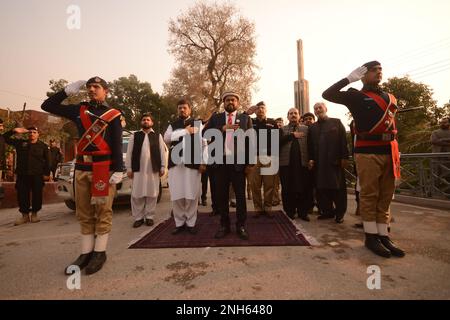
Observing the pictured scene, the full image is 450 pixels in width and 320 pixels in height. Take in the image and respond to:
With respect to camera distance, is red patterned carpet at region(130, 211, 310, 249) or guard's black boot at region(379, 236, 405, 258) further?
red patterned carpet at region(130, 211, 310, 249)

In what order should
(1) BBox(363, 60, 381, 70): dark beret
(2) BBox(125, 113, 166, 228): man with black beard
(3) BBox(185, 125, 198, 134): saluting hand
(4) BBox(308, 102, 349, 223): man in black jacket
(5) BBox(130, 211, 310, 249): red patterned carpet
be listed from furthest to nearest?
(2) BBox(125, 113, 166, 228): man with black beard, (4) BBox(308, 102, 349, 223): man in black jacket, (3) BBox(185, 125, 198, 134): saluting hand, (5) BBox(130, 211, 310, 249): red patterned carpet, (1) BBox(363, 60, 381, 70): dark beret

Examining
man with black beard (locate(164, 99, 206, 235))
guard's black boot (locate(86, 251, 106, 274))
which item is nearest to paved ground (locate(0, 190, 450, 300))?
guard's black boot (locate(86, 251, 106, 274))

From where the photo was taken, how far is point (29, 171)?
5.30m

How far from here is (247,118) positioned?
12.9ft

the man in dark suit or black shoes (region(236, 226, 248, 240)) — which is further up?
the man in dark suit

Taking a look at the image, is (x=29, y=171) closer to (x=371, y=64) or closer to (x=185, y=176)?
(x=185, y=176)

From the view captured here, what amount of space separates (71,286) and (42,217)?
4.38 meters

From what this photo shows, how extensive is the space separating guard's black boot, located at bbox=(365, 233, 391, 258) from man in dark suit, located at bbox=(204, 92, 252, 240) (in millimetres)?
1601

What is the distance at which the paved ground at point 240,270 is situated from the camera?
222cm

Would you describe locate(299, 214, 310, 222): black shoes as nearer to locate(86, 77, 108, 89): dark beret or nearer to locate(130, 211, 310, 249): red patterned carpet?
locate(130, 211, 310, 249): red patterned carpet

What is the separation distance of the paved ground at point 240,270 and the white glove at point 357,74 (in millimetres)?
2144

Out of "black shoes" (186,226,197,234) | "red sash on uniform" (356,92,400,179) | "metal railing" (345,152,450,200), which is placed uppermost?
"red sash on uniform" (356,92,400,179)

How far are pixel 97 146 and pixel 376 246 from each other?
3.46 meters

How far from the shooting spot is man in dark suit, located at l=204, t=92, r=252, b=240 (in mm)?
3773
